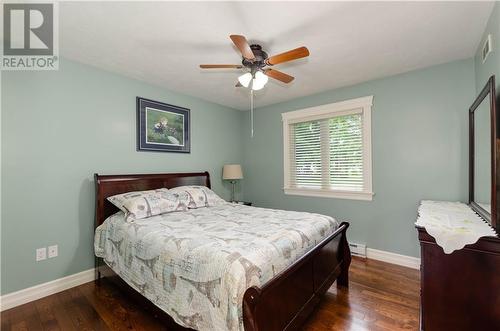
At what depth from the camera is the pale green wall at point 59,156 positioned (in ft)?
7.13

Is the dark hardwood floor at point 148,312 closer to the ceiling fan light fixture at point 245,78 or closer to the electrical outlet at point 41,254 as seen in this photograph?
the electrical outlet at point 41,254

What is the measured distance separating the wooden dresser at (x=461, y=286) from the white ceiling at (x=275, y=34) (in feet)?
5.59

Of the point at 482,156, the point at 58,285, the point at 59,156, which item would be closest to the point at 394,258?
the point at 482,156

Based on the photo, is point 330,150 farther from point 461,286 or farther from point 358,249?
point 461,286

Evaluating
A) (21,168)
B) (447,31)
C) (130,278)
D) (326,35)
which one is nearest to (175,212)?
(130,278)

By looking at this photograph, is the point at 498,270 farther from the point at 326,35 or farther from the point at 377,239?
the point at 326,35

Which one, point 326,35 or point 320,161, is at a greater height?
point 326,35

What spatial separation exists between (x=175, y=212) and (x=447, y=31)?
3259 millimetres

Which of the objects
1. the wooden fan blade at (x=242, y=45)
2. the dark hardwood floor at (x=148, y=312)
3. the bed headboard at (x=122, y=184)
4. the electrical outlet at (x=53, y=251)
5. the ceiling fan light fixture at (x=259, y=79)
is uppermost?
the wooden fan blade at (x=242, y=45)

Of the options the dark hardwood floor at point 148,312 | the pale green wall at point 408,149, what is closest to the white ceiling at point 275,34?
the pale green wall at point 408,149

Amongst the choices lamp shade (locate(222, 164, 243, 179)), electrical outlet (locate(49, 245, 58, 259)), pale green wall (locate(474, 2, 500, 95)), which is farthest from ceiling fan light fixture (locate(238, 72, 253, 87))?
electrical outlet (locate(49, 245, 58, 259))

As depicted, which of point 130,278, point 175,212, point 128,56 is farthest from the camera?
point 175,212

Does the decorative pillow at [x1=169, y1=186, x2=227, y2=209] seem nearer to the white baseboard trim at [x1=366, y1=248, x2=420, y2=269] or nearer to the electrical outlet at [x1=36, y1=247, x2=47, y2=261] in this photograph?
the electrical outlet at [x1=36, y1=247, x2=47, y2=261]

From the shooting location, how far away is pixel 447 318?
4.97 ft
